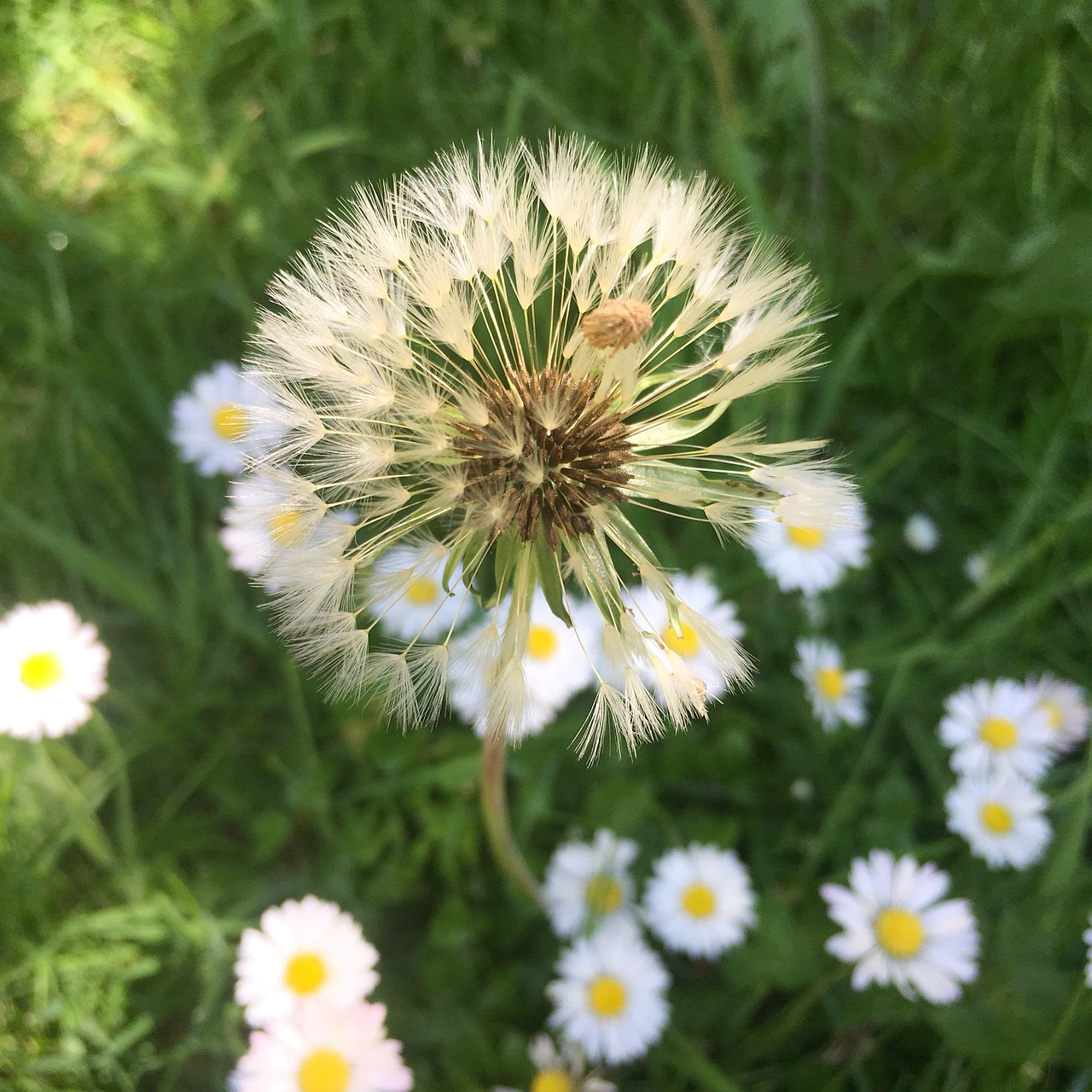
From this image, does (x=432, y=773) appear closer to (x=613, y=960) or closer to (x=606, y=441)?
(x=613, y=960)

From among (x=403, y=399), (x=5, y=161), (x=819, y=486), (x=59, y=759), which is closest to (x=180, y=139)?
(x=5, y=161)

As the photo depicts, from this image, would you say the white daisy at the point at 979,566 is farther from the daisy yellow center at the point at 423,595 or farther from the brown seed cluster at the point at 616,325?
the brown seed cluster at the point at 616,325

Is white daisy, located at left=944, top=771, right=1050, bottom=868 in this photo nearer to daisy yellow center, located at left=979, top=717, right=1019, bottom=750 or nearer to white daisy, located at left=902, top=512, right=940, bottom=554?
daisy yellow center, located at left=979, top=717, right=1019, bottom=750

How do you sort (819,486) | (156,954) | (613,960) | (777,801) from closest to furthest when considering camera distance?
(819,486), (613,960), (156,954), (777,801)

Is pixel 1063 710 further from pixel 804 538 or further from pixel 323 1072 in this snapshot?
pixel 323 1072

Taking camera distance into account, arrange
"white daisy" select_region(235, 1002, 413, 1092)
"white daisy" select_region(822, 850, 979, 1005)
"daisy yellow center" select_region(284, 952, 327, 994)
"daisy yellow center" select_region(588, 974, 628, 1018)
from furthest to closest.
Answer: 1. "daisy yellow center" select_region(588, 974, 628, 1018)
2. "white daisy" select_region(822, 850, 979, 1005)
3. "daisy yellow center" select_region(284, 952, 327, 994)
4. "white daisy" select_region(235, 1002, 413, 1092)

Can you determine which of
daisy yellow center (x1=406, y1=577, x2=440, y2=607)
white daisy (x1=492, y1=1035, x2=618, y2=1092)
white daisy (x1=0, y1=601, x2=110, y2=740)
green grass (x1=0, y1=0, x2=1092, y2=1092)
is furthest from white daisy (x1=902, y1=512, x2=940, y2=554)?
white daisy (x1=0, y1=601, x2=110, y2=740)

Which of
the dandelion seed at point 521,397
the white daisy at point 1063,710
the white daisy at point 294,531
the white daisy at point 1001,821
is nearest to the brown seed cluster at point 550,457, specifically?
the dandelion seed at point 521,397
